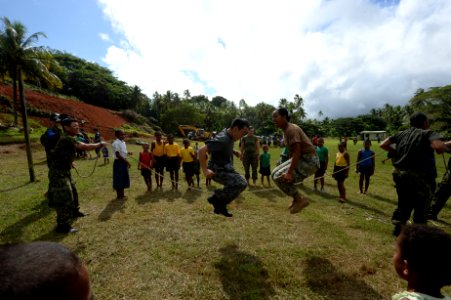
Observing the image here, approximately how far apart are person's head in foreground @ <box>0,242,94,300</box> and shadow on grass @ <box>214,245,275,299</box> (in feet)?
10.3

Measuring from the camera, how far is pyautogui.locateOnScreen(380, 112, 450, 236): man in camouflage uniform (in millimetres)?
Answer: 4949

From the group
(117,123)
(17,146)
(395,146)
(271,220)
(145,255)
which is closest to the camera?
(145,255)

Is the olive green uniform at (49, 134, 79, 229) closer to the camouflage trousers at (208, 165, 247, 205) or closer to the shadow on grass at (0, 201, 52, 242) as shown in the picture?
the shadow on grass at (0, 201, 52, 242)

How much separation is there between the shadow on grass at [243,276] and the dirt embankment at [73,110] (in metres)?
27.4

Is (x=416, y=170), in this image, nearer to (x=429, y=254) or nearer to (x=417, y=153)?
(x=417, y=153)

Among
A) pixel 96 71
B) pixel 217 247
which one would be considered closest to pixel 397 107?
pixel 96 71

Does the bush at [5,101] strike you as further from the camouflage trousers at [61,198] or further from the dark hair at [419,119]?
the dark hair at [419,119]

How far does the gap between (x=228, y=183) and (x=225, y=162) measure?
0.41m

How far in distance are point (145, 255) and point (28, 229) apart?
10.6 feet

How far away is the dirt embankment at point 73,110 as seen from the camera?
3656cm

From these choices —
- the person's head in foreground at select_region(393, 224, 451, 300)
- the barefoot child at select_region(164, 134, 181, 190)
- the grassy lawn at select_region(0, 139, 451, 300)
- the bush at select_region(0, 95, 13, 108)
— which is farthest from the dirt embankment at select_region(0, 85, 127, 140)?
the person's head in foreground at select_region(393, 224, 451, 300)

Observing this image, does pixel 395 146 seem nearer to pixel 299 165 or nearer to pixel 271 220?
pixel 299 165

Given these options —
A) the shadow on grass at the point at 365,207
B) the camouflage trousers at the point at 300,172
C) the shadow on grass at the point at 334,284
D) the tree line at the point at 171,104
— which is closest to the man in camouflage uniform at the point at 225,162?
the camouflage trousers at the point at 300,172

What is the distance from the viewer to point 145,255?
4785mm
